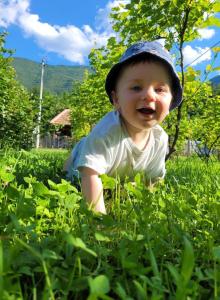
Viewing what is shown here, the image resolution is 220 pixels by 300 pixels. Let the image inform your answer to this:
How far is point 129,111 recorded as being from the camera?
2697 mm

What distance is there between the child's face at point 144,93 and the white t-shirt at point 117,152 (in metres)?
0.20

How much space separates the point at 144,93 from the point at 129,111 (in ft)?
0.53

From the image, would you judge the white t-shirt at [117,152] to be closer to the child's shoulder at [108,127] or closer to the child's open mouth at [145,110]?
the child's shoulder at [108,127]

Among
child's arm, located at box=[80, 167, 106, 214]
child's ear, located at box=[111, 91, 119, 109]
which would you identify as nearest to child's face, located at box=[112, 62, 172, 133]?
child's ear, located at box=[111, 91, 119, 109]

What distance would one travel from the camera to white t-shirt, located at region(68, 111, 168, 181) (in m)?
2.73

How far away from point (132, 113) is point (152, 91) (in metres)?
0.19

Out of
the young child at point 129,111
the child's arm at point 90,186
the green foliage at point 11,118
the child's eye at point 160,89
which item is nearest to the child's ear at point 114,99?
the young child at point 129,111

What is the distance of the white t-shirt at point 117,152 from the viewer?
273 centimetres

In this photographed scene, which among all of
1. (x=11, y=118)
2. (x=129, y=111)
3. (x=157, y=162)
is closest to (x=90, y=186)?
(x=129, y=111)

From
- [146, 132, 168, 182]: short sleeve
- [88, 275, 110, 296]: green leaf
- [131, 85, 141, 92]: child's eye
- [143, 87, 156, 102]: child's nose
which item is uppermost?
[131, 85, 141, 92]: child's eye

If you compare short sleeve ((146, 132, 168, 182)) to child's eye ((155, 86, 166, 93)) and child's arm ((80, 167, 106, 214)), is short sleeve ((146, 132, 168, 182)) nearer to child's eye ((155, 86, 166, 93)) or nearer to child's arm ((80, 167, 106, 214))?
child's eye ((155, 86, 166, 93))

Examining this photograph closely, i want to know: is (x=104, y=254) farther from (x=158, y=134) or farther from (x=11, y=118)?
(x=11, y=118)

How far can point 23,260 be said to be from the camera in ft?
3.59

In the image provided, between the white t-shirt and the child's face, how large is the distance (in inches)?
7.8
